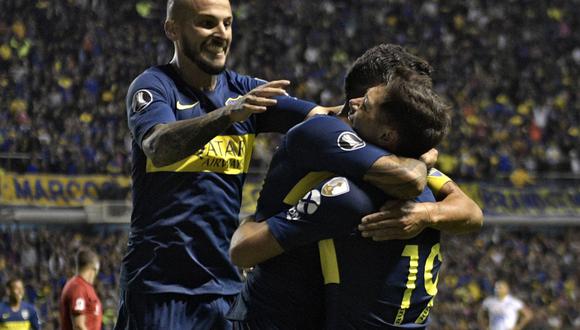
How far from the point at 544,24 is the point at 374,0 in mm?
5174

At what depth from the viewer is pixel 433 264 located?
3643mm

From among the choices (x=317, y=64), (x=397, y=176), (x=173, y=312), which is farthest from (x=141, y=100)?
(x=317, y=64)

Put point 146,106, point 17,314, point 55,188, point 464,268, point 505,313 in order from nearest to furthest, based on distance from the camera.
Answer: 1. point 146,106
2. point 17,314
3. point 505,313
4. point 55,188
5. point 464,268

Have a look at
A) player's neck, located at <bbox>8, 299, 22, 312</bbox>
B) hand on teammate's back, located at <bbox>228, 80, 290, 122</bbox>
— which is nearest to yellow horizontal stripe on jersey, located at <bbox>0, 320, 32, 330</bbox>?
player's neck, located at <bbox>8, 299, 22, 312</bbox>

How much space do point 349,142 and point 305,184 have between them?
22 cm

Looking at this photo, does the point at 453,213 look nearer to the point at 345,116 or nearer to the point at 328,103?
the point at 345,116

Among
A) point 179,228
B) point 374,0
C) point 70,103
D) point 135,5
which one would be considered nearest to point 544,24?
point 374,0

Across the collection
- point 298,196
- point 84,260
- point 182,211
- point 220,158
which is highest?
point 298,196

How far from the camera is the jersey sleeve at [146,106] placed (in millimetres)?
4383

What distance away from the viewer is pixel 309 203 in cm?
344

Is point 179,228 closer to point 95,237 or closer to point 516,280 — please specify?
point 95,237

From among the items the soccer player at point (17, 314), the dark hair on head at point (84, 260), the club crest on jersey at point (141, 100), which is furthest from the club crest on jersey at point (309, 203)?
the soccer player at point (17, 314)

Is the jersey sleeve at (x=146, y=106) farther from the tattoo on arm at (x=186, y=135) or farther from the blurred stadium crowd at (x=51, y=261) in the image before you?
the blurred stadium crowd at (x=51, y=261)

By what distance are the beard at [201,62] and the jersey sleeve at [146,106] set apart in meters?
0.20
